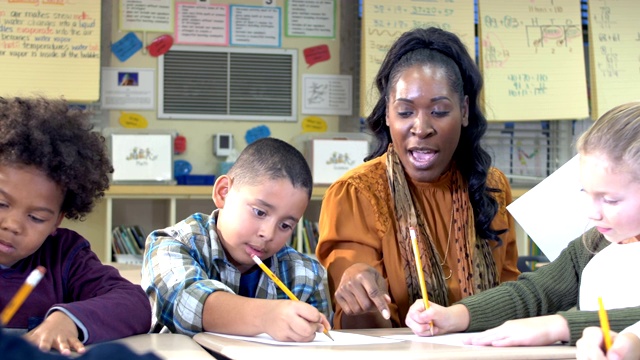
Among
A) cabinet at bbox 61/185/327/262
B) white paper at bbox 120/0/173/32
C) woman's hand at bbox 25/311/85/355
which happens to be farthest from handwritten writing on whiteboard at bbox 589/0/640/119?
woman's hand at bbox 25/311/85/355

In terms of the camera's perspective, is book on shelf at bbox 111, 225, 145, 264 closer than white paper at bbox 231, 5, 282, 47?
Yes

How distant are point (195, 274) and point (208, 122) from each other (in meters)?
3.16

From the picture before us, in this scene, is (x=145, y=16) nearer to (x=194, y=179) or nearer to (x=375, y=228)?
(x=194, y=179)

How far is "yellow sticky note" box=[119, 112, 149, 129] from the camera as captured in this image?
4379mm

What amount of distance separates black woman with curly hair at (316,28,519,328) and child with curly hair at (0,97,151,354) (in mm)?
531

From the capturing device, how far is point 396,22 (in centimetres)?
448

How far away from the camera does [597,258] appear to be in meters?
1.38

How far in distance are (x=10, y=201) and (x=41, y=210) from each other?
0.17ft

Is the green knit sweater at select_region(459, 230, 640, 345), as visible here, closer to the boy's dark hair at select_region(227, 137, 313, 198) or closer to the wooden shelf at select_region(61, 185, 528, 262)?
the boy's dark hair at select_region(227, 137, 313, 198)

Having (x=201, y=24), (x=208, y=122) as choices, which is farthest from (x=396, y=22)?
(x=208, y=122)

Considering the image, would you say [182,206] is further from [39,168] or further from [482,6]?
[39,168]

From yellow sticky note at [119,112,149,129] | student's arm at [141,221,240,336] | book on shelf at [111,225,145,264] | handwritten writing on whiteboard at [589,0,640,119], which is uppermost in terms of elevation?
handwritten writing on whiteboard at [589,0,640,119]

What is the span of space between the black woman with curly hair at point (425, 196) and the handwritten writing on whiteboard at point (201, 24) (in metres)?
2.67

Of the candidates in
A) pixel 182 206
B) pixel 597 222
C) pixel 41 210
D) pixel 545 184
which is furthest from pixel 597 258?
pixel 182 206
